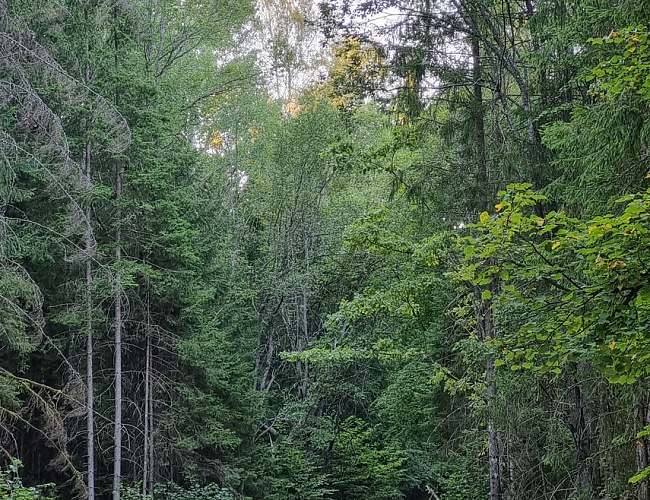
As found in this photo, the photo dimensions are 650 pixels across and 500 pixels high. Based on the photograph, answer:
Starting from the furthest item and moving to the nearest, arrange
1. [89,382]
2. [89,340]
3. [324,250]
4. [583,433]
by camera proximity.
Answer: [324,250] < [89,340] < [89,382] < [583,433]

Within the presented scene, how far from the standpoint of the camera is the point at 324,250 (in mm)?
19109

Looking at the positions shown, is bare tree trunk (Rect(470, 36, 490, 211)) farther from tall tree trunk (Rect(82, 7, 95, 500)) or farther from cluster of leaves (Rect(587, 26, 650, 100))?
tall tree trunk (Rect(82, 7, 95, 500))

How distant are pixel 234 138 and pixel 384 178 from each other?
5.08m

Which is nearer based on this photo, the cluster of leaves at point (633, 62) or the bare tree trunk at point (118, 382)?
the cluster of leaves at point (633, 62)

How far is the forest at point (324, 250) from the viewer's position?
5.19m

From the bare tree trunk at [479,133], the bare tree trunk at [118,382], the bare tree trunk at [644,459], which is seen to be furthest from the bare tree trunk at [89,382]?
the bare tree trunk at [644,459]

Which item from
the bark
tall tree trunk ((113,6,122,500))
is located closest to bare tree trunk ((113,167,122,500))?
tall tree trunk ((113,6,122,500))

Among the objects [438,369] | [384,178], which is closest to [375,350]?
[438,369]

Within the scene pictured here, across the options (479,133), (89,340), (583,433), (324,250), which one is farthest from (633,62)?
(324,250)

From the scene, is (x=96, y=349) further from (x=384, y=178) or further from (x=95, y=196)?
(x=384, y=178)

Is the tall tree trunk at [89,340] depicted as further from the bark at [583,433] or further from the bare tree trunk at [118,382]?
the bark at [583,433]

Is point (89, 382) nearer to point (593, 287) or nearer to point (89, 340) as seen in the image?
point (89, 340)

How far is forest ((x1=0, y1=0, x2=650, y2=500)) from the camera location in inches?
204

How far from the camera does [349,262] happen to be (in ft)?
60.1
